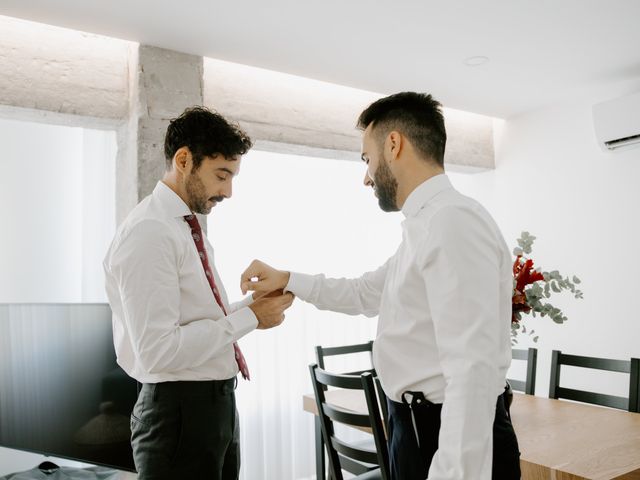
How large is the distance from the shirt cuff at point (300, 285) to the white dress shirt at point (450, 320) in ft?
1.99

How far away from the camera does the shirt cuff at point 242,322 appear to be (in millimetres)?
1686

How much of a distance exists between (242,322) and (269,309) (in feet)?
0.42

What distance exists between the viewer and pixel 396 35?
274 cm

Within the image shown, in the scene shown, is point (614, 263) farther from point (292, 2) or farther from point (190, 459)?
point (190, 459)

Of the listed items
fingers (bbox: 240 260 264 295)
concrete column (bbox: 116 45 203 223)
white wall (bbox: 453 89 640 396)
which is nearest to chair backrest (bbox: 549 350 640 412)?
white wall (bbox: 453 89 640 396)

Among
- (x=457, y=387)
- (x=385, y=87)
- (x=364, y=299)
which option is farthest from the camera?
(x=385, y=87)

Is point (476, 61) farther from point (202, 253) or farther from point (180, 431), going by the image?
point (180, 431)

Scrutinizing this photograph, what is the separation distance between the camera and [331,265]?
13.7ft

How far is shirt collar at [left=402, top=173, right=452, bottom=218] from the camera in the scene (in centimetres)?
131

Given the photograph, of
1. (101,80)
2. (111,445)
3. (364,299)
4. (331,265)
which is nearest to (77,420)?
(111,445)

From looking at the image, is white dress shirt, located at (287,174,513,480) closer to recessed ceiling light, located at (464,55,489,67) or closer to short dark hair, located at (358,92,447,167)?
short dark hair, located at (358,92,447,167)

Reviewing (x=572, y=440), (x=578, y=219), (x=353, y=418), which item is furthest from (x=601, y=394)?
(x=578, y=219)

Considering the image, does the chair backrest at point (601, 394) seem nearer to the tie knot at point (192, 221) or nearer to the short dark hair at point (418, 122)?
the short dark hair at point (418, 122)

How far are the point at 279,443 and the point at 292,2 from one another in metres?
2.78
